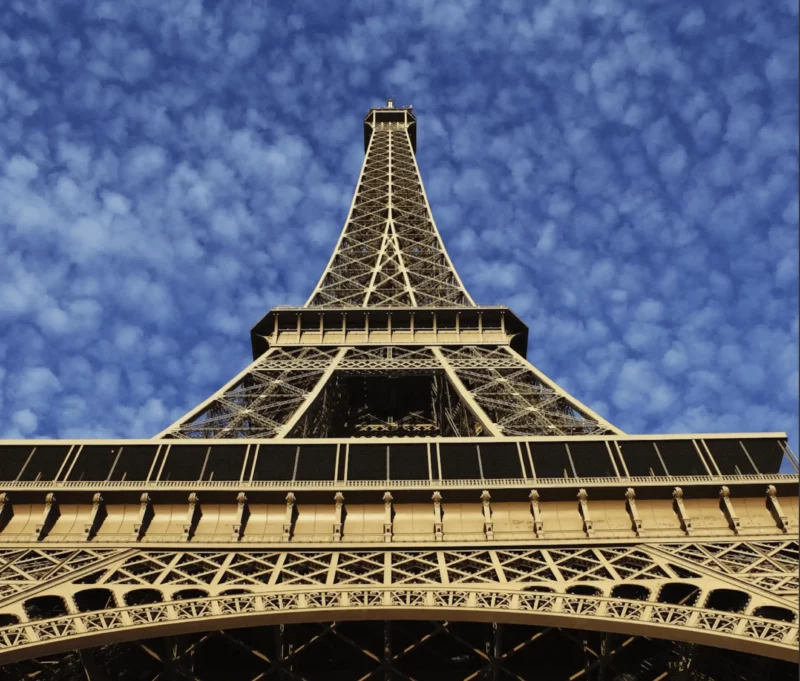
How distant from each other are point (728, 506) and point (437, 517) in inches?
281

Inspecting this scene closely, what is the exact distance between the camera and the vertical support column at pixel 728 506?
68.4ft

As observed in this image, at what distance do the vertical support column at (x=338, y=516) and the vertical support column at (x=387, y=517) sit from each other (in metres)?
1.06

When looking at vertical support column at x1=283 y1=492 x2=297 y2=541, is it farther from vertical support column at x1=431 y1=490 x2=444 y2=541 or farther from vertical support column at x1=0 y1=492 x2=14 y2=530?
vertical support column at x1=0 y1=492 x2=14 y2=530

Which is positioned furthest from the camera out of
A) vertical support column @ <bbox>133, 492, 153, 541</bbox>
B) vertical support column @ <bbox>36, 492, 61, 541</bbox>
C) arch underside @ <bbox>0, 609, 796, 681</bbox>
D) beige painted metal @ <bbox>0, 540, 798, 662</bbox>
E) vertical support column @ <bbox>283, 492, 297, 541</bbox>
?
vertical support column @ <bbox>283, 492, 297, 541</bbox>

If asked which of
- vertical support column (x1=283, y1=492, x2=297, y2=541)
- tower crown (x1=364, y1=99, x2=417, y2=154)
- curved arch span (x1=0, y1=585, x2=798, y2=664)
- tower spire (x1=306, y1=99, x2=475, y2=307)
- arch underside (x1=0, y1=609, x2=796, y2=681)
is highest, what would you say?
tower crown (x1=364, y1=99, x2=417, y2=154)

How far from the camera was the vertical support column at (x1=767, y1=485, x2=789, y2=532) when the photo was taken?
20.7 m

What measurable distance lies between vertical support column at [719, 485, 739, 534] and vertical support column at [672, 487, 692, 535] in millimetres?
971

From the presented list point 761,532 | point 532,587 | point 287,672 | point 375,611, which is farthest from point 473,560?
point 761,532

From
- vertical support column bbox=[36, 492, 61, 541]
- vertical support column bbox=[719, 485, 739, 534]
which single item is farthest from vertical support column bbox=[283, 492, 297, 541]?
vertical support column bbox=[719, 485, 739, 534]

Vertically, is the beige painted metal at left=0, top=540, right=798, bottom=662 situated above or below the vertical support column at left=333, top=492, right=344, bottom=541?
below

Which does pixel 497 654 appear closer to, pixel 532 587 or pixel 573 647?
pixel 532 587

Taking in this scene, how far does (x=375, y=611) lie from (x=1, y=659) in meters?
6.56

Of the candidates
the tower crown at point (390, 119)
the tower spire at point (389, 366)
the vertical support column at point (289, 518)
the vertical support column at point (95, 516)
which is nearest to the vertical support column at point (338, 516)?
the vertical support column at point (289, 518)

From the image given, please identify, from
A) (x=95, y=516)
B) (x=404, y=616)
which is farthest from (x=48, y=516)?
(x=404, y=616)
